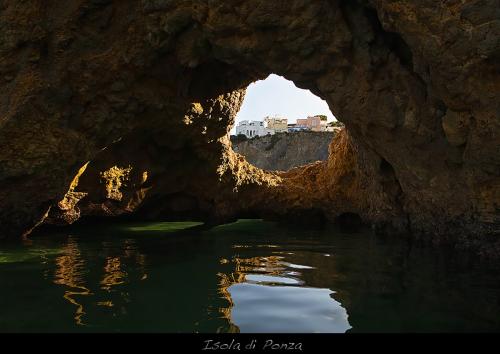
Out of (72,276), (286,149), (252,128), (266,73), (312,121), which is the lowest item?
(72,276)

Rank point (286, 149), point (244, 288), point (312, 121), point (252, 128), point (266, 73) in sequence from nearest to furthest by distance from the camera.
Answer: point (244, 288) < point (266, 73) < point (286, 149) < point (252, 128) < point (312, 121)

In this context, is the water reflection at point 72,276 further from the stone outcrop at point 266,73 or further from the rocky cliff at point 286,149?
the rocky cliff at point 286,149

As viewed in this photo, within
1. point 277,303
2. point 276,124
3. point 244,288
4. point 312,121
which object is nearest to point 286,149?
point 276,124

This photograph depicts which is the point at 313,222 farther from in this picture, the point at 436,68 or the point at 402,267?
the point at 436,68

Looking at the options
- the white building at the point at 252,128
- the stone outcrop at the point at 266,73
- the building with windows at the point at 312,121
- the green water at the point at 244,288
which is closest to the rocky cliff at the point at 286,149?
the white building at the point at 252,128

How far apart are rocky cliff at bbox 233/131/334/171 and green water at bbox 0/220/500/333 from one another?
49.8 meters

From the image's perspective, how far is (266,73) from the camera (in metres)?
10.4

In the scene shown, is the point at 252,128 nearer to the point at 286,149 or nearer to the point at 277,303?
the point at 286,149

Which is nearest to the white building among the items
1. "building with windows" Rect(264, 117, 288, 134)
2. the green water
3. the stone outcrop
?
"building with windows" Rect(264, 117, 288, 134)

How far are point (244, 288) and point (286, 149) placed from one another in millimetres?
56373

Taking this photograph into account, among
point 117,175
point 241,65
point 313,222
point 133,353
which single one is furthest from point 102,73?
point 313,222

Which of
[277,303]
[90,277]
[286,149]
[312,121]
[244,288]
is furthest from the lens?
[312,121]

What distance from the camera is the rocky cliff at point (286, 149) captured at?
59.7 meters

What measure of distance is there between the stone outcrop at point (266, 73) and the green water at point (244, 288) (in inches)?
51.3
